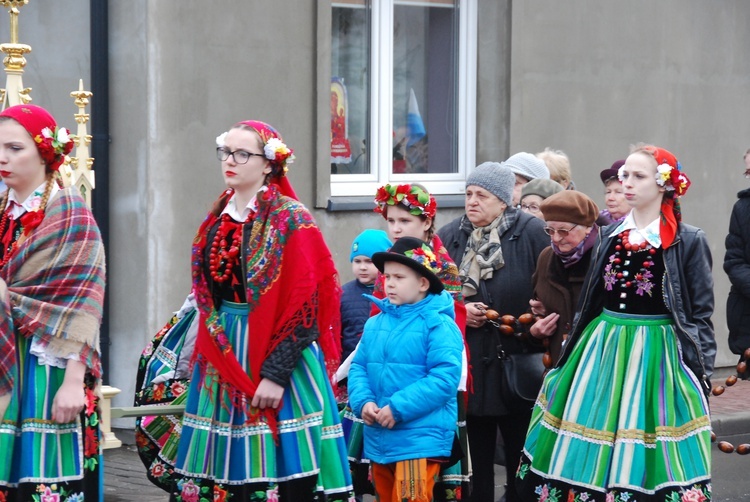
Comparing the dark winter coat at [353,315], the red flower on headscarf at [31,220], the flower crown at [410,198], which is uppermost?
the flower crown at [410,198]

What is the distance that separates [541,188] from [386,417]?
239cm

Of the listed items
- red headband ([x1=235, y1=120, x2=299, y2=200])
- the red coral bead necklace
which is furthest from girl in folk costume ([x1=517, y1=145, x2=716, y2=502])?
the red coral bead necklace

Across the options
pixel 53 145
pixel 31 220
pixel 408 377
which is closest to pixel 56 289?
pixel 31 220

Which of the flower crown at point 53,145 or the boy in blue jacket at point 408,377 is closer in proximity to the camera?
the flower crown at point 53,145

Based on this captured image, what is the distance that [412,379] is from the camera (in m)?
6.11

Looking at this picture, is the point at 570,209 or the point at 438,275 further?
the point at 570,209

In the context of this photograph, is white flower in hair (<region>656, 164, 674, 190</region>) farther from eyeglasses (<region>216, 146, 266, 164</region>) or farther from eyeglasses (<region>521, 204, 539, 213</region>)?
eyeglasses (<region>216, 146, 266, 164</region>)

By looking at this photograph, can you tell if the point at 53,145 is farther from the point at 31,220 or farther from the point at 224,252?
the point at 224,252

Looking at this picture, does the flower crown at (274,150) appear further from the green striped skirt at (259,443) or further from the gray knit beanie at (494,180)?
the gray knit beanie at (494,180)

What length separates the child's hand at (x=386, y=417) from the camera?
6035 millimetres

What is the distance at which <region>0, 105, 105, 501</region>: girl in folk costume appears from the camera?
205 inches

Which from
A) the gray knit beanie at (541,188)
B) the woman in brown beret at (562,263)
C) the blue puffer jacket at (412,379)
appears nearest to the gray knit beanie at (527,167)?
the gray knit beanie at (541,188)

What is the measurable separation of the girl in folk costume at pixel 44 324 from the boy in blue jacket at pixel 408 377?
133cm

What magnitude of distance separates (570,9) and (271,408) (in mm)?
6460
